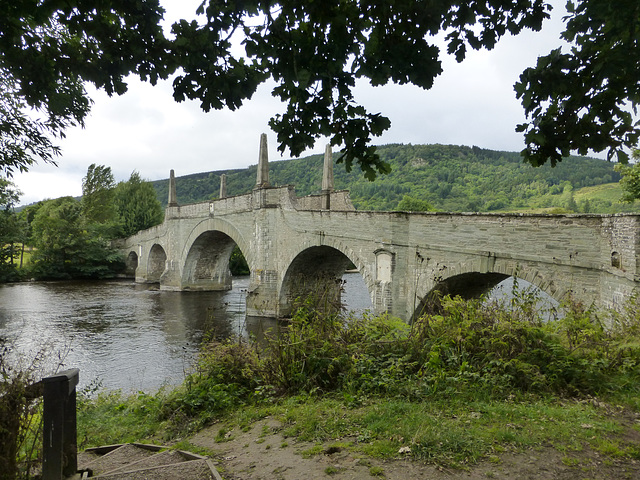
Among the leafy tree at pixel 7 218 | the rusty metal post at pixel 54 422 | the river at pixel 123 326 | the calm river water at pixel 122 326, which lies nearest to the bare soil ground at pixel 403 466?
the rusty metal post at pixel 54 422

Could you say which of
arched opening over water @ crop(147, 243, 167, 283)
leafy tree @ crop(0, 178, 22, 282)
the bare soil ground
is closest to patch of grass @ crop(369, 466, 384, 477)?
the bare soil ground

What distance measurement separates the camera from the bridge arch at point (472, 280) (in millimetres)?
7869

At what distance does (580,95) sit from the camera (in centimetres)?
310

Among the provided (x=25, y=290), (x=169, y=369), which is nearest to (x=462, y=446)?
(x=169, y=369)

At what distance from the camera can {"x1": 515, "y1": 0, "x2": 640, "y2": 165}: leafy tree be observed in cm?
287

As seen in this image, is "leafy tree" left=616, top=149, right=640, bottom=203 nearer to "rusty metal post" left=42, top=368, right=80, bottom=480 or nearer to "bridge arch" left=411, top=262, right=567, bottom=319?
"bridge arch" left=411, top=262, right=567, bottom=319

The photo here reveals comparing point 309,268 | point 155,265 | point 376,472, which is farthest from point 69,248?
point 376,472

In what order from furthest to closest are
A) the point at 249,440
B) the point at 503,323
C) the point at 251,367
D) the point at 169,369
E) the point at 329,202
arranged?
the point at 329,202
the point at 169,369
the point at 251,367
the point at 503,323
the point at 249,440

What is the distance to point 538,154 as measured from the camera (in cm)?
336

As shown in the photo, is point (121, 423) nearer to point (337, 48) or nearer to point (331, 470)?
point (331, 470)

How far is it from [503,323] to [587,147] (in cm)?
195

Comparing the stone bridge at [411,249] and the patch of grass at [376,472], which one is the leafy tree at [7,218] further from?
the patch of grass at [376,472]

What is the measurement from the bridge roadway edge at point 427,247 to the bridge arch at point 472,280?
0.08ft

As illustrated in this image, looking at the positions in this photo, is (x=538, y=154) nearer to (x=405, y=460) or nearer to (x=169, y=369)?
(x=405, y=460)
